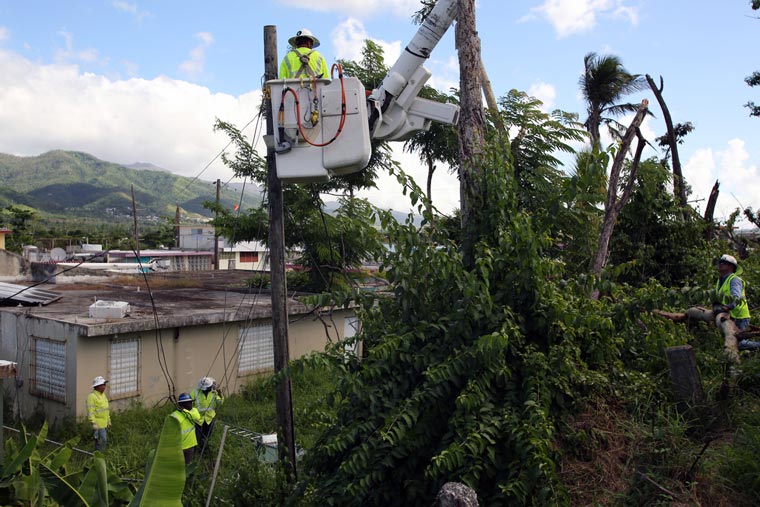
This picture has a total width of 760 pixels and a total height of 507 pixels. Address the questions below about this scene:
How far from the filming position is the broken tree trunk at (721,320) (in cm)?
621

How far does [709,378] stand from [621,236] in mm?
4848

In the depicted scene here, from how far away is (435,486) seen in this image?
17.1 ft

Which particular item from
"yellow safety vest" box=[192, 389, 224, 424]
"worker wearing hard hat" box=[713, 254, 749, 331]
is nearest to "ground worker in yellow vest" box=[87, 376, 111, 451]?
"yellow safety vest" box=[192, 389, 224, 424]

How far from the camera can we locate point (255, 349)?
16359 millimetres

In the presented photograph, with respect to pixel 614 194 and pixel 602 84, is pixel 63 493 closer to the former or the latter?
pixel 614 194

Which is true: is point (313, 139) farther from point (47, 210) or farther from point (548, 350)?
point (47, 210)

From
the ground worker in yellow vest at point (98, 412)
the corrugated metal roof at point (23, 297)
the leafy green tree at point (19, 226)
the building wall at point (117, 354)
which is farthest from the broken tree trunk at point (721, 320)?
the leafy green tree at point (19, 226)

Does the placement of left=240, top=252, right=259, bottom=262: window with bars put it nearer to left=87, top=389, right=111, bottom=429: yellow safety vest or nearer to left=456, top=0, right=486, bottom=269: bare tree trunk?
left=87, top=389, right=111, bottom=429: yellow safety vest

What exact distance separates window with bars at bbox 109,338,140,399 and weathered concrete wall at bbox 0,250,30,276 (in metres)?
14.0

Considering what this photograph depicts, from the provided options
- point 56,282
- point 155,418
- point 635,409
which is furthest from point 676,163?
point 56,282

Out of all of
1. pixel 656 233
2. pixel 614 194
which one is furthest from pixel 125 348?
pixel 656 233

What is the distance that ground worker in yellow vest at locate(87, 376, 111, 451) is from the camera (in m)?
10.8

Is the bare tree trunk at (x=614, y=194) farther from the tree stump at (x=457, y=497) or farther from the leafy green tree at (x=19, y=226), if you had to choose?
the leafy green tree at (x=19, y=226)

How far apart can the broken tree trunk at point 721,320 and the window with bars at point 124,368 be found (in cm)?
1084
